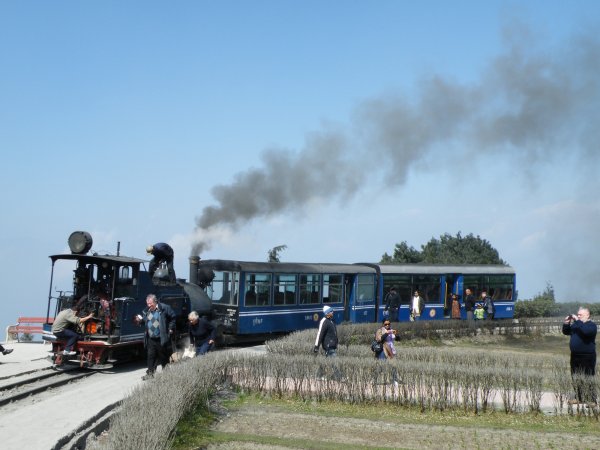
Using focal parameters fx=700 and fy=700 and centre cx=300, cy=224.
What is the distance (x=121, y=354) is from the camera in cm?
1725

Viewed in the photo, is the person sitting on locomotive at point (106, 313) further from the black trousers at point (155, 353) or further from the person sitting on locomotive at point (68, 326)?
the black trousers at point (155, 353)

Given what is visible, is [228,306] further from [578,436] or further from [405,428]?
[578,436]

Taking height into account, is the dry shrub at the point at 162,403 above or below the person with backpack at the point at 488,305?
below

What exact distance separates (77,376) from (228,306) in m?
7.50

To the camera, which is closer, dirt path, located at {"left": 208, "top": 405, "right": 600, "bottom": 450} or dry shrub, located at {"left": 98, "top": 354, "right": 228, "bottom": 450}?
dry shrub, located at {"left": 98, "top": 354, "right": 228, "bottom": 450}

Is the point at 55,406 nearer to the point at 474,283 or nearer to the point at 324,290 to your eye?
the point at 324,290

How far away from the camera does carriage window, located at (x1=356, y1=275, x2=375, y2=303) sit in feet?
93.1

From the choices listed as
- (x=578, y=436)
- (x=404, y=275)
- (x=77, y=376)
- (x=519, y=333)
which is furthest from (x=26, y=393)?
(x=519, y=333)

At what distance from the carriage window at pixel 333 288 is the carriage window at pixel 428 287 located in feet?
17.0

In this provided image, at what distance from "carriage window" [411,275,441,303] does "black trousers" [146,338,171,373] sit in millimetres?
18826

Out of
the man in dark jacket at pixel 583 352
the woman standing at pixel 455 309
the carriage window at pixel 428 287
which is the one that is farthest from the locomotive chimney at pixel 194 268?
the woman standing at pixel 455 309

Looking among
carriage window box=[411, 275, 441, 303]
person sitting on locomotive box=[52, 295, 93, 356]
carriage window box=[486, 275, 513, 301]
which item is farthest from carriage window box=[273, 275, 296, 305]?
carriage window box=[486, 275, 513, 301]

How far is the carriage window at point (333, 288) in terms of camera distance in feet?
87.4

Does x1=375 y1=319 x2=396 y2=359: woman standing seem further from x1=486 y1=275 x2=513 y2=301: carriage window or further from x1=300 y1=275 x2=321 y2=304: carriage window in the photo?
x1=486 y1=275 x2=513 y2=301: carriage window
